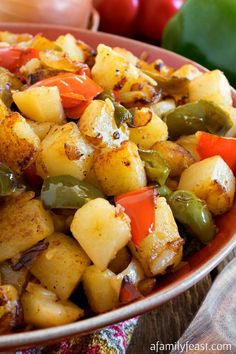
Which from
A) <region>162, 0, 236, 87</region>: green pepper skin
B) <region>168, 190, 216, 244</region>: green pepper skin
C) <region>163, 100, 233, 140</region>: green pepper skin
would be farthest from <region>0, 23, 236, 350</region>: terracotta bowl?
<region>162, 0, 236, 87</region>: green pepper skin

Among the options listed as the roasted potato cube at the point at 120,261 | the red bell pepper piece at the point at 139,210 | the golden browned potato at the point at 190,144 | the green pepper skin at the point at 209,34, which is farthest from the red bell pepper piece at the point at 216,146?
the green pepper skin at the point at 209,34

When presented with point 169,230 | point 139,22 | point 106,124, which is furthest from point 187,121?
point 139,22

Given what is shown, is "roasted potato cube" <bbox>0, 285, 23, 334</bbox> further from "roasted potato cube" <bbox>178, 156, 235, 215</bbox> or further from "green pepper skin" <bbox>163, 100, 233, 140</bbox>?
"green pepper skin" <bbox>163, 100, 233, 140</bbox>

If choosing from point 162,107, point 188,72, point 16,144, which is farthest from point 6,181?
point 188,72

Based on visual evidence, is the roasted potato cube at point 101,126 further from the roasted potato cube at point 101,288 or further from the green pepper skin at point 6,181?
the roasted potato cube at point 101,288

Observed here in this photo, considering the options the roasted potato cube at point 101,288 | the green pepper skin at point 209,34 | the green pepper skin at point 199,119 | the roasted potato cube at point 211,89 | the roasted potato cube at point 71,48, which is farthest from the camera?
the green pepper skin at point 209,34

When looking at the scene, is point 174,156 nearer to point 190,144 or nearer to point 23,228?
point 190,144
